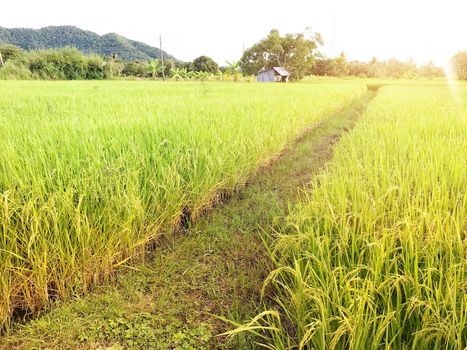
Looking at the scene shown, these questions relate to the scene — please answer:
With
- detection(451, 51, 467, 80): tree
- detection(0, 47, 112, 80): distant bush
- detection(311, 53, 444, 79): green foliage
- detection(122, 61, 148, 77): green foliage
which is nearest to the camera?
detection(0, 47, 112, 80): distant bush

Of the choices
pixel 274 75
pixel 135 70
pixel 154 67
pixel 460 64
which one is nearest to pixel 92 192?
pixel 274 75

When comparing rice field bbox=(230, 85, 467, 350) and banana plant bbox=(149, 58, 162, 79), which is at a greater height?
banana plant bbox=(149, 58, 162, 79)

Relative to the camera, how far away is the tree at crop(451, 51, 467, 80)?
35906 mm

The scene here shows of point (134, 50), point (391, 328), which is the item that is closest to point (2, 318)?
point (391, 328)

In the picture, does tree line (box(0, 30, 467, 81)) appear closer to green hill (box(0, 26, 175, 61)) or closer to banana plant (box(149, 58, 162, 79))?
banana plant (box(149, 58, 162, 79))

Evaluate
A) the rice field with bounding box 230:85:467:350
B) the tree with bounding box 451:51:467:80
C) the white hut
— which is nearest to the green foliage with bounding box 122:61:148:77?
the white hut

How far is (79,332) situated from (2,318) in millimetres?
333

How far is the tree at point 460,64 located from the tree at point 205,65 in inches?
1261

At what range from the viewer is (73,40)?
7931 cm

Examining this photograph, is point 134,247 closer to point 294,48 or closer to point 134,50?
point 294,48

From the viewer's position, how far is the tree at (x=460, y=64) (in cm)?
3591

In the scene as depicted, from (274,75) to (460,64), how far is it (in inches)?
891

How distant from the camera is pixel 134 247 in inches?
75.0

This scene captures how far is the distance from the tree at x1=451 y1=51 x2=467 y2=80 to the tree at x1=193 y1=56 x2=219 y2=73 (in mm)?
32021
